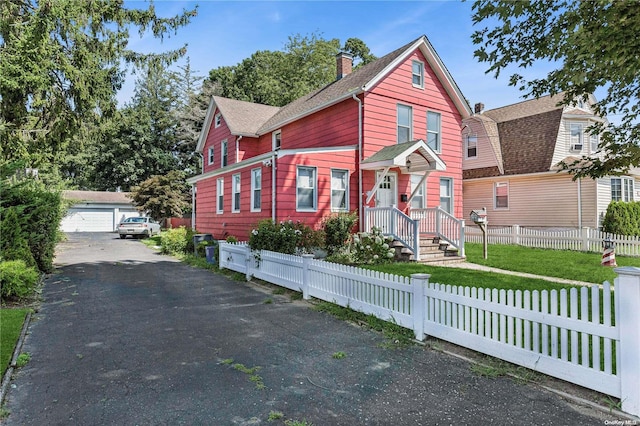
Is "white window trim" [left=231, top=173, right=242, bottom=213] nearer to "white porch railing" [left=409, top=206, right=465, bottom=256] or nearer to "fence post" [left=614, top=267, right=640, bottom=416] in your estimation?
"white porch railing" [left=409, top=206, right=465, bottom=256]

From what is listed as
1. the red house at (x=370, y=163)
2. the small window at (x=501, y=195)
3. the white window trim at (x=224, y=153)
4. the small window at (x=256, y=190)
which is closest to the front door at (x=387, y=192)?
the red house at (x=370, y=163)

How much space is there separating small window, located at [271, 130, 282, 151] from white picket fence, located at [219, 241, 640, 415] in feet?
38.6

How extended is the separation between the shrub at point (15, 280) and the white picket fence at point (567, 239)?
55.5ft

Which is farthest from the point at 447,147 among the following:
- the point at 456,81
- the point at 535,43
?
the point at 535,43

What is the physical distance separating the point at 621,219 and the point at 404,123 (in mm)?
10420

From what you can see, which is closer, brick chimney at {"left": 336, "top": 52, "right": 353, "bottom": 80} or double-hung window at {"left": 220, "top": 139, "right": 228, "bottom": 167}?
brick chimney at {"left": 336, "top": 52, "right": 353, "bottom": 80}

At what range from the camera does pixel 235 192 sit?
50.5 feet

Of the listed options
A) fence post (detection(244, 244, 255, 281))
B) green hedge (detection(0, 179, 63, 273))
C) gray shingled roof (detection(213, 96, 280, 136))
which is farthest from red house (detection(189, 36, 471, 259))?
green hedge (detection(0, 179, 63, 273))

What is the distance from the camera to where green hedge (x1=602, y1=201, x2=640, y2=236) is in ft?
52.4

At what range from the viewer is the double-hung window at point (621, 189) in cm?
1828

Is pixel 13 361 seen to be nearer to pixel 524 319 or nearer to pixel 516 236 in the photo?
pixel 524 319

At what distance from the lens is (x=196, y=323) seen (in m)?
6.37

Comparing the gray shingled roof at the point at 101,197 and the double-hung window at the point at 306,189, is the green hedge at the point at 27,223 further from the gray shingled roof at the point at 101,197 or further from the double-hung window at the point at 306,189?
the gray shingled roof at the point at 101,197

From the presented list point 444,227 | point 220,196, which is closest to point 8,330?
point 220,196
